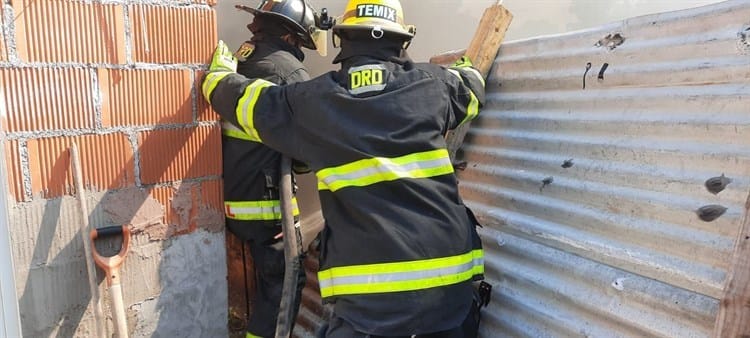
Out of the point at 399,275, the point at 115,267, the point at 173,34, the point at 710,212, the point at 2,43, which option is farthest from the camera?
the point at 173,34

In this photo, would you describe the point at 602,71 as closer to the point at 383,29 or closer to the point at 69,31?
the point at 383,29

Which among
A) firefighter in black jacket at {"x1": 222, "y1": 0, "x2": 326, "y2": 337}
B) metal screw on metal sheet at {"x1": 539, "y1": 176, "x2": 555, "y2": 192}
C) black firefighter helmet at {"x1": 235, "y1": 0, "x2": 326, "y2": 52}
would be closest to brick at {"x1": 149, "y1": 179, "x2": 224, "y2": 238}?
firefighter in black jacket at {"x1": 222, "y1": 0, "x2": 326, "y2": 337}

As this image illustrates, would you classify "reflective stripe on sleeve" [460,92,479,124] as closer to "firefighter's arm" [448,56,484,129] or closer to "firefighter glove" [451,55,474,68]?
"firefighter's arm" [448,56,484,129]

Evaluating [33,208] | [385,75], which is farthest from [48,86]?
[385,75]

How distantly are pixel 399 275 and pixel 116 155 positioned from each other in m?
1.34

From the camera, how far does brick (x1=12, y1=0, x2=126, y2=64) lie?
2.05 m

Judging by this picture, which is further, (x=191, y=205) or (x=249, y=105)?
(x=191, y=205)

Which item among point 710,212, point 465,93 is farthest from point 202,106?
point 710,212

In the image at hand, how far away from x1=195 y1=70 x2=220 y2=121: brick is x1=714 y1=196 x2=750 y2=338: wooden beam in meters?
2.22

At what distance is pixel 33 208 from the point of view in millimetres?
2137

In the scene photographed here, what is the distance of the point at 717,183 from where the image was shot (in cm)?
189

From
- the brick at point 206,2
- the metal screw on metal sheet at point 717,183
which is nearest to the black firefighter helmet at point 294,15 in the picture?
the brick at point 206,2

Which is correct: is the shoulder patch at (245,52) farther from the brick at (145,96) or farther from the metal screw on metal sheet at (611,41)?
the metal screw on metal sheet at (611,41)

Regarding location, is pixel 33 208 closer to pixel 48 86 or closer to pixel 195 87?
pixel 48 86
